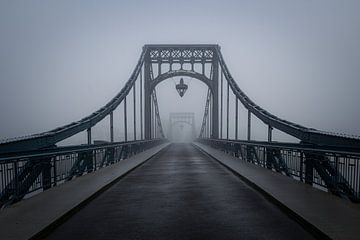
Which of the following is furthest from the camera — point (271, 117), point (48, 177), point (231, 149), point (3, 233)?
point (231, 149)

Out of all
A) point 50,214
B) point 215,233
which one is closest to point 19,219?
point 50,214

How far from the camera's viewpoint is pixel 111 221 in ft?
20.0

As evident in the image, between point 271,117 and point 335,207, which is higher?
point 271,117

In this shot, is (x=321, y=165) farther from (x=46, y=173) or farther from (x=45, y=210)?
(x=46, y=173)

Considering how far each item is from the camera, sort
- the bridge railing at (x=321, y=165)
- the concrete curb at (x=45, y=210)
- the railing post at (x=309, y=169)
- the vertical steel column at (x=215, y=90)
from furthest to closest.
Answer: the vertical steel column at (x=215, y=90) < the railing post at (x=309, y=169) < the bridge railing at (x=321, y=165) < the concrete curb at (x=45, y=210)

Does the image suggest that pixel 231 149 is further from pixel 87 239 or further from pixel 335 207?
pixel 87 239

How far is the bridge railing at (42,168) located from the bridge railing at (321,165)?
255 inches

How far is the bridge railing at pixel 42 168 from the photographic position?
24.4 feet

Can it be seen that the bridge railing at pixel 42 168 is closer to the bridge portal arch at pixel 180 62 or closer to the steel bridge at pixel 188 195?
the steel bridge at pixel 188 195

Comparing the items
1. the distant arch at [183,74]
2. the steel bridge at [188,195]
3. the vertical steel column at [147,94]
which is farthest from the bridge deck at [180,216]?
the distant arch at [183,74]

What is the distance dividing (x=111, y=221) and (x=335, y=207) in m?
3.92

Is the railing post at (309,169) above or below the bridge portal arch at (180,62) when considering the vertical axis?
below

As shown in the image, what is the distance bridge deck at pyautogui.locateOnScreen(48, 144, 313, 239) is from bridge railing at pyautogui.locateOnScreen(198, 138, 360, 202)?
1.61m

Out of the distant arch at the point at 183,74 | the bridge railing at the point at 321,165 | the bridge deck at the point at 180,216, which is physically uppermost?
the distant arch at the point at 183,74
